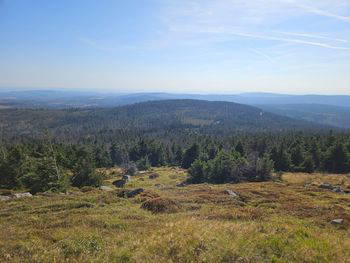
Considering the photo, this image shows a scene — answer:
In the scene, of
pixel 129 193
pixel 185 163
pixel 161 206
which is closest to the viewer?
pixel 161 206

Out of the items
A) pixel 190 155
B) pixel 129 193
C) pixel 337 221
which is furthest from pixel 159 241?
pixel 190 155

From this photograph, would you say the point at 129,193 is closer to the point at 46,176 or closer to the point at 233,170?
the point at 46,176

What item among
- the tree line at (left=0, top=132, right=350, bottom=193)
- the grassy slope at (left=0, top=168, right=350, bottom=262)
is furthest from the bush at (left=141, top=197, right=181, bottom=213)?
the tree line at (left=0, top=132, right=350, bottom=193)

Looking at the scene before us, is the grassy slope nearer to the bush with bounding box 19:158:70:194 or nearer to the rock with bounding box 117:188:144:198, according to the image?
the rock with bounding box 117:188:144:198

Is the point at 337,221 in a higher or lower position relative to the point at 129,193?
higher

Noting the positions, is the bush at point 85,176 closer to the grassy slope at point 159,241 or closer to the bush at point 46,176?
the bush at point 46,176

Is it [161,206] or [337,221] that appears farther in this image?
[161,206]

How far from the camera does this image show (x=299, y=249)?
11.4 metres

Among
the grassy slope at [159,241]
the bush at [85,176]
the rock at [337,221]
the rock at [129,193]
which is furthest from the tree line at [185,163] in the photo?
the rock at [337,221]

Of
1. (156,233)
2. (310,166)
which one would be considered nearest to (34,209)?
(156,233)

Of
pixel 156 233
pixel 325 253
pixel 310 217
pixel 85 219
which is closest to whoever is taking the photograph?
pixel 325 253

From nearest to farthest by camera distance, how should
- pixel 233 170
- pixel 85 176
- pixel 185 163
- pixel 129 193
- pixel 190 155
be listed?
1. pixel 129 193
2. pixel 85 176
3. pixel 233 170
4. pixel 190 155
5. pixel 185 163

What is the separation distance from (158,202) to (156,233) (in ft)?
34.3

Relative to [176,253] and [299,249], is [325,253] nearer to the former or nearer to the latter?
[299,249]
